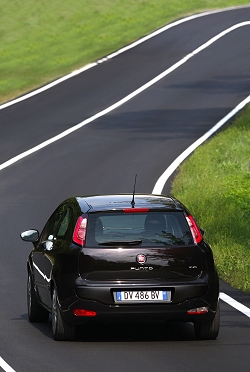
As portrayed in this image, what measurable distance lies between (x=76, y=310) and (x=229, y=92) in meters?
29.4

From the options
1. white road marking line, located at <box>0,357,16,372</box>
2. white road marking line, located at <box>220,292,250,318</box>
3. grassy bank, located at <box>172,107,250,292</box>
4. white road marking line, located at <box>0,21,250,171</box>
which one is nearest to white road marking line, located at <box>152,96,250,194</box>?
white road marking line, located at <box>0,21,250,171</box>

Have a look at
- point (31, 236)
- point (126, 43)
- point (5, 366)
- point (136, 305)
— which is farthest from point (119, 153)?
point (126, 43)

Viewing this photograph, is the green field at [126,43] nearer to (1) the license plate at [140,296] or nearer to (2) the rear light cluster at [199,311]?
(2) the rear light cluster at [199,311]

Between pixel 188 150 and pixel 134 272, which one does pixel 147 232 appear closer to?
pixel 134 272

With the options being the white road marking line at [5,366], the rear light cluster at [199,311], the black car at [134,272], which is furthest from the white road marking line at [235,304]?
the white road marking line at [5,366]

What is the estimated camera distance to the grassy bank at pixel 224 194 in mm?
15688

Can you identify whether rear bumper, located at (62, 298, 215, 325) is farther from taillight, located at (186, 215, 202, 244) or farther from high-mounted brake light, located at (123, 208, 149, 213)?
high-mounted brake light, located at (123, 208, 149, 213)

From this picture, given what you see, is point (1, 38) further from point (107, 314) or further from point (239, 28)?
point (107, 314)

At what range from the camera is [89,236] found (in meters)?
11.2

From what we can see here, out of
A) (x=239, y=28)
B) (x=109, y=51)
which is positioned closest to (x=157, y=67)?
(x=109, y=51)

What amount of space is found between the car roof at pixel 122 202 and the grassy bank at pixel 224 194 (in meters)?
3.03

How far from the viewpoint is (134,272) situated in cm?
1092

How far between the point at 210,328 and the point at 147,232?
123cm

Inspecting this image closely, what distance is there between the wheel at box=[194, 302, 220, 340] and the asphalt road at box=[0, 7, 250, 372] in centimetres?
10
